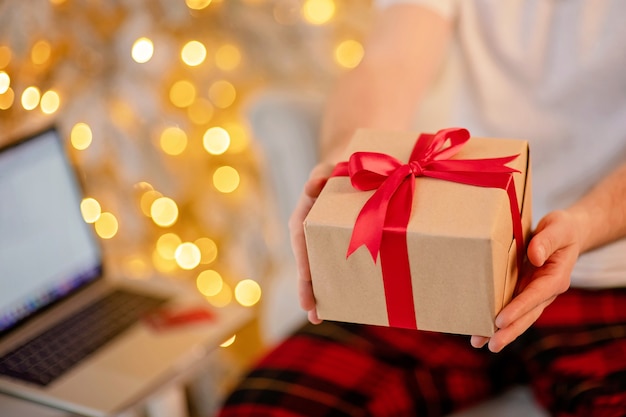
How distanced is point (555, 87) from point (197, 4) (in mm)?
920

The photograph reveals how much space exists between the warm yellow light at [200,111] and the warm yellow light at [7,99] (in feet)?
1.57

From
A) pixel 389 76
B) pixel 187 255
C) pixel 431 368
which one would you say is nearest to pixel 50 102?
pixel 187 255

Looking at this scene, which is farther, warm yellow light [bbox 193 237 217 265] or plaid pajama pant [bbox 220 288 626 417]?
warm yellow light [bbox 193 237 217 265]

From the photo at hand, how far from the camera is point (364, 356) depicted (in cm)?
121

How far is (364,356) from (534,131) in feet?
1.37

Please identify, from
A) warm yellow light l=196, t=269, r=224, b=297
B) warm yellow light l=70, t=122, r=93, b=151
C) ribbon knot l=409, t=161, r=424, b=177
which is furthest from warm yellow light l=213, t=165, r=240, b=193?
ribbon knot l=409, t=161, r=424, b=177

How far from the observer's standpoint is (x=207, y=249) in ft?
7.29

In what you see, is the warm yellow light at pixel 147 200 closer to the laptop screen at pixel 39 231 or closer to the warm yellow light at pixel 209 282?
the warm yellow light at pixel 209 282

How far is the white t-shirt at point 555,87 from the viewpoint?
3.80 ft

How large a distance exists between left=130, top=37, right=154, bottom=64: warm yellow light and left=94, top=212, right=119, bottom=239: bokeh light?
0.48 metres

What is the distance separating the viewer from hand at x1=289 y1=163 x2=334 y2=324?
894 millimetres

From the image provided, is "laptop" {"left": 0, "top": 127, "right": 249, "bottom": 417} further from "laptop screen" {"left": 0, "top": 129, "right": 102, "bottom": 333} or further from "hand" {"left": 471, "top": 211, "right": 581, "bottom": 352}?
"hand" {"left": 471, "top": 211, "right": 581, "bottom": 352}

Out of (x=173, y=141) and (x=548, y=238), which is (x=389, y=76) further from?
(x=173, y=141)

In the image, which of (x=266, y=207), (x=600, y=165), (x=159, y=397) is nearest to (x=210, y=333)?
(x=159, y=397)
